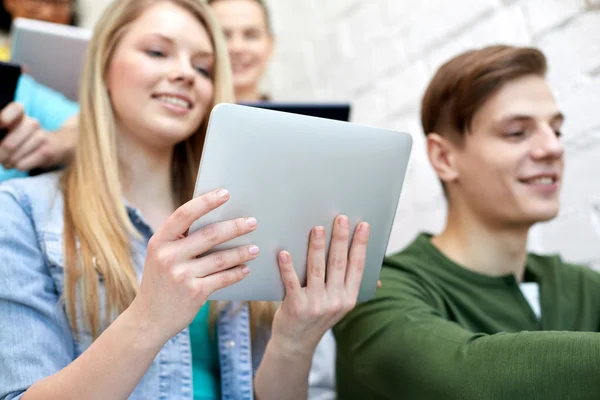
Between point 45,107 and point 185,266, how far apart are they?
0.83m

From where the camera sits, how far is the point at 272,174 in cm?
69

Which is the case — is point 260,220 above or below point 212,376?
above

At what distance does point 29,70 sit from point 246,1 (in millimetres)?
714

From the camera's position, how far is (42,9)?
74.6 inches

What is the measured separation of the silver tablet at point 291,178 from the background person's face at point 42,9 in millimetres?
1465

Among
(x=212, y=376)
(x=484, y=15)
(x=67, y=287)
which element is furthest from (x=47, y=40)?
(x=484, y=15)

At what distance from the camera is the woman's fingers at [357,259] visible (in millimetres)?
779

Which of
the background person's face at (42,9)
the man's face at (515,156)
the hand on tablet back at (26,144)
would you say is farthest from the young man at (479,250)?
→ the background person's face at (42,9)

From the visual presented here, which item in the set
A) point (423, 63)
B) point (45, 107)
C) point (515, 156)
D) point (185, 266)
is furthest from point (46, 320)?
point (423, 63)

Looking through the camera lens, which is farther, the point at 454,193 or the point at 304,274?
the point at 454,193

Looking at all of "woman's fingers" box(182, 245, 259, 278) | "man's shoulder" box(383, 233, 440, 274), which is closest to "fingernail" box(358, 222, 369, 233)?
"woman's fingers" box(182, 245, 259, 278)

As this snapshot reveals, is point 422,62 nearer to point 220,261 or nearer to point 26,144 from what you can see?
point 26,144

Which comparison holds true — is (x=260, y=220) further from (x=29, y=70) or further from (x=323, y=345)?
(x=29, y=70)

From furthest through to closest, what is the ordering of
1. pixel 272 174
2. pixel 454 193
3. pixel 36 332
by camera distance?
pixel 454 193
pixel 36 332
pixel 272 174
